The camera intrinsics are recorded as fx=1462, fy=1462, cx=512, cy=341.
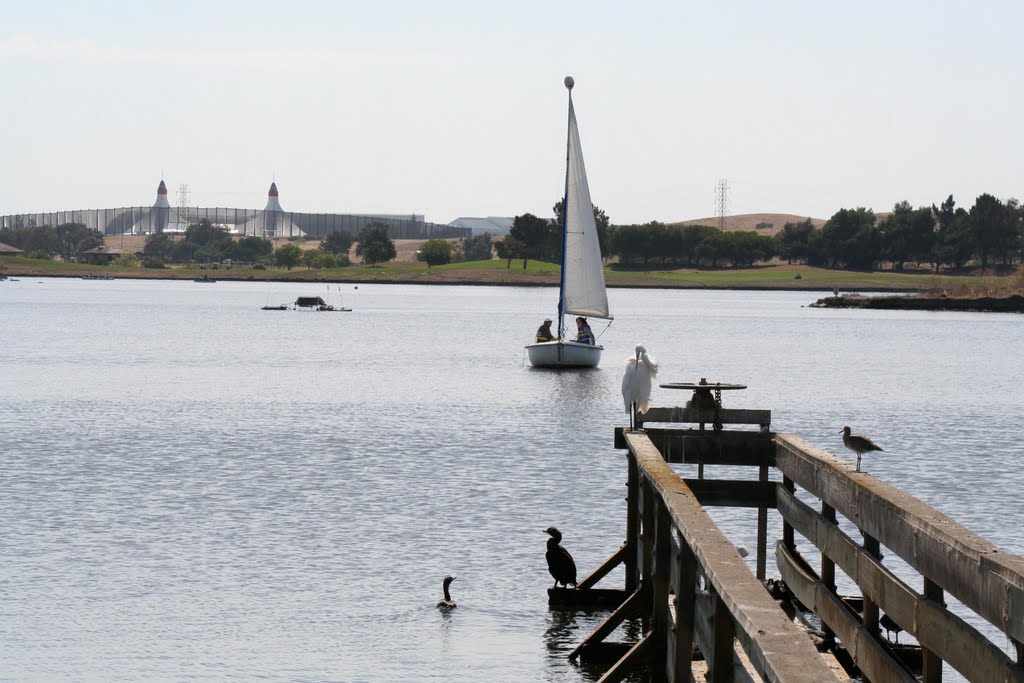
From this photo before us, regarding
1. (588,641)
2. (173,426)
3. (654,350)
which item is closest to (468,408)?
(173,426)

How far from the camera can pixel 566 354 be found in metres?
65.1

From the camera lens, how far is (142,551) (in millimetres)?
22125

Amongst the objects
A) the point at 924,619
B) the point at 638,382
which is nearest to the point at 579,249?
the point at 638,382

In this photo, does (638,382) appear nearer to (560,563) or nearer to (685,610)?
(560,563)

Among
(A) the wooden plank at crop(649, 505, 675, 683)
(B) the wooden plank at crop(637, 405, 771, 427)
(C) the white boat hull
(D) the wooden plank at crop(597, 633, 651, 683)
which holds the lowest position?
(C) the white boat hull

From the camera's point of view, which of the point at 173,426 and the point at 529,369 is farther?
the point at 529,369

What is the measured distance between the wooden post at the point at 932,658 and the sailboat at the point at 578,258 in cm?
5208

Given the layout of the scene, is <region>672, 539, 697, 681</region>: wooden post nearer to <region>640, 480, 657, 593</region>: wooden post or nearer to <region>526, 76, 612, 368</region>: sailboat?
<region>640, 480, 657, 593</region>: wooden post

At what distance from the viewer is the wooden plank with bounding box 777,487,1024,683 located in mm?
7559

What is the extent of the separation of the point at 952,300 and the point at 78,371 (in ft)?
412

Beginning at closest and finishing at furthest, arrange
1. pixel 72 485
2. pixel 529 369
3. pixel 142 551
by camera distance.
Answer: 1. pixel 142 551
2. pixel 72 485
3. pixel 529 369

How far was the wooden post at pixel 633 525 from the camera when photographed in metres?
16.5

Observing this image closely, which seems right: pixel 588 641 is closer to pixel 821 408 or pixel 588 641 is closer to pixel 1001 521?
pixel 1001 521

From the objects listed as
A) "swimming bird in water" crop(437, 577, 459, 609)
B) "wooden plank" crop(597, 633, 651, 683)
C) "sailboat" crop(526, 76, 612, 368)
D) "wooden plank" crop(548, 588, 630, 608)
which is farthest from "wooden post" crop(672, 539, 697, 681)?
"sailboat" crop(526, 76, 612, 368)
